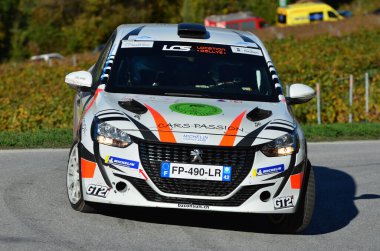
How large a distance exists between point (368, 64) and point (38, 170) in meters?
22.6

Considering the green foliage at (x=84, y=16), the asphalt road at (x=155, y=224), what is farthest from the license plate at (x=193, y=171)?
the green foliage at (x=84, y=16)

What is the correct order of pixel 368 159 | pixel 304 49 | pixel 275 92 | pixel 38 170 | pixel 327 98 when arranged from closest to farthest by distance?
pixel 275 92 → pixel 38 170 → pixel 368 159 → pixel 327 98 → pixel 304 49

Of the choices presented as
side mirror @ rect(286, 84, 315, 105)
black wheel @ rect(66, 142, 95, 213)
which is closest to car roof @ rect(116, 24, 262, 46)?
side mirror @ rect(286, 84, 315, 105)

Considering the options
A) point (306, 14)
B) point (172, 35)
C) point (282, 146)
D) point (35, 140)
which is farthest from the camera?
point (306, 14)

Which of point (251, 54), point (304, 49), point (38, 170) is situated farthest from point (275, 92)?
point (304, 49)

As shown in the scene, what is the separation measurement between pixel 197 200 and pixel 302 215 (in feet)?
3.11

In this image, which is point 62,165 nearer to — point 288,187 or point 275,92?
point 275,92

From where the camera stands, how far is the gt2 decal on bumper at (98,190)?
838 centimetres

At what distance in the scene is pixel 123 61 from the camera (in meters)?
9.84

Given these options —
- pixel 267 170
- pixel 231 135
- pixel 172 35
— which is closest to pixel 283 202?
pixel 267 170

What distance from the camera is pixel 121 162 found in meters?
8.28

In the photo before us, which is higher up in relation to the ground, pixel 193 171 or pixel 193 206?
pixel 193 171

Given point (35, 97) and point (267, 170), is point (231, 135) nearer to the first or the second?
point (267, 170)

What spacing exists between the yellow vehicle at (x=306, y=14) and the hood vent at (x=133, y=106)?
187 feet
